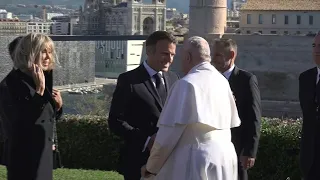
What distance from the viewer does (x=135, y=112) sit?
401 cm

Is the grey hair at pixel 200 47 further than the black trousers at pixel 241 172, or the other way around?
the black trousers at pixel 241 172

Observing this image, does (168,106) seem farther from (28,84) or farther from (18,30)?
(18,30)

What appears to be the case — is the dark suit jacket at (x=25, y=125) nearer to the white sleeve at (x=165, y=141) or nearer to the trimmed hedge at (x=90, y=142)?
the white sleeve at (x=165, y=141)

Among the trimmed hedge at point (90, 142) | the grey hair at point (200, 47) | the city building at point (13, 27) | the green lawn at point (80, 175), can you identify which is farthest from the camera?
the city building at point (13, 27)

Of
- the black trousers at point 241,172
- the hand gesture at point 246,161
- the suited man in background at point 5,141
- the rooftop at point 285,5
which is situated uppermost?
the rooftop at point 285,5

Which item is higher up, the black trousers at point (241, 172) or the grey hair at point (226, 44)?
the grey hair at point (226, 44)

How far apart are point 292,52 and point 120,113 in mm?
30971

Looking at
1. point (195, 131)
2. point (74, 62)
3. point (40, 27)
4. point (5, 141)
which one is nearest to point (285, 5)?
point (74, 62)

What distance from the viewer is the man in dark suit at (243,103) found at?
4.38m

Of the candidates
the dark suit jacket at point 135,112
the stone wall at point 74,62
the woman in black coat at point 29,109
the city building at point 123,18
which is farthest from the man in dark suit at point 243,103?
the city building at point 123,18

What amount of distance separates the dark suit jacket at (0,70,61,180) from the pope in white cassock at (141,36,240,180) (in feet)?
1.94

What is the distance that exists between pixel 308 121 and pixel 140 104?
2.86ft

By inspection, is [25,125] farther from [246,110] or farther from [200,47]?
[246,110]

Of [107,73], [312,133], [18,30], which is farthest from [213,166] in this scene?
[18,30]
